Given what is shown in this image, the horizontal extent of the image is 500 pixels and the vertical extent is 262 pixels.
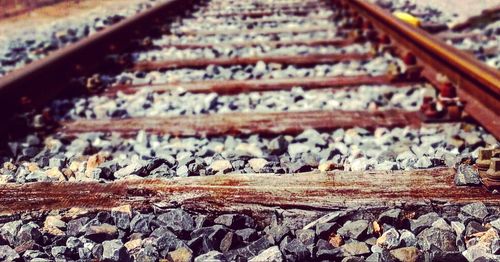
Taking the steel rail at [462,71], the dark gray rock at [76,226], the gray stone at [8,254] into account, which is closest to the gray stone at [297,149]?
the steel rail at [462,71]

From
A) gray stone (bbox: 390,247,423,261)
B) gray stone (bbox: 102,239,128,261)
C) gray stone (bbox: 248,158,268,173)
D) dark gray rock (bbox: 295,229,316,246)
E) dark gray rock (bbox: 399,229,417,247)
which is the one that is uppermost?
gray stone (bbox: 102,239,128,261)

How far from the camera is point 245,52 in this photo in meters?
4.45

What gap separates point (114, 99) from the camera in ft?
11.0

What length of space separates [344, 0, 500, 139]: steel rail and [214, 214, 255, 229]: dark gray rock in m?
1.29

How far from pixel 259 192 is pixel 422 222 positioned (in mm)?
474

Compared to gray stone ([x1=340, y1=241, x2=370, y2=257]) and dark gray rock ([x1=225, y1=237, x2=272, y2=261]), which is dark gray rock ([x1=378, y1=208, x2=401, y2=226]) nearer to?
gray stone ([x1=340, y1=241, x2=370, y2=257])

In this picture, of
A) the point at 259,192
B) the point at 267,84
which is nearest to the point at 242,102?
the point at 267,84

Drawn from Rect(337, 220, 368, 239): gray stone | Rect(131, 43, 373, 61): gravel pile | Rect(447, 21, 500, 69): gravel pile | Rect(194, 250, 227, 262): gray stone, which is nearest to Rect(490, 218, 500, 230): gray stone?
Rect(337, 220, 368, 239): gray stone

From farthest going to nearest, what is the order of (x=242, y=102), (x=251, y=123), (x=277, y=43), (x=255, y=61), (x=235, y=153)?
(x=277, y=43) < (x=255, y=61) < (x=242, y=102) < (x=251, y=123) < (x=235, y=153)

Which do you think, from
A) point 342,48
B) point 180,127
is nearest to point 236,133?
Answer: point 180,127

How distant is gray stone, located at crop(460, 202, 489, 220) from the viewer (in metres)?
1.51

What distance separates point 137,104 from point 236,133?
840mm

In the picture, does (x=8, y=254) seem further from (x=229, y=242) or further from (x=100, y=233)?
(x=229, y=242)

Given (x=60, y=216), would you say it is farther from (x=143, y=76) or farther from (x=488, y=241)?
(x=143, y=76)
